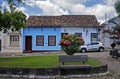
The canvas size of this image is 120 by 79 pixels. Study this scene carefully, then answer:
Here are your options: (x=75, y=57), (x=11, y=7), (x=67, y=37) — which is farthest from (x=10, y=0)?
(x=75, y=57)

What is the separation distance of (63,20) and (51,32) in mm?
3054

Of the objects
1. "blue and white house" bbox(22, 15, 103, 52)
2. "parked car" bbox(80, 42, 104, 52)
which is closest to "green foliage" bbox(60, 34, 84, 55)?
"parked car" bbox(80, 42, 104, 52)

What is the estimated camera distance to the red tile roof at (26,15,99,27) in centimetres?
4625

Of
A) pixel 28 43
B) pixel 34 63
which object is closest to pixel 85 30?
pixel 28 43

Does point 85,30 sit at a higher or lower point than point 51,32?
higher

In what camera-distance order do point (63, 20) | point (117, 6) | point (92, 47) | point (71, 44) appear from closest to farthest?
point (71, 44), point (117, 6), point (92, 47), point (63, 20)

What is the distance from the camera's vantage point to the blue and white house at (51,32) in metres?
45.9

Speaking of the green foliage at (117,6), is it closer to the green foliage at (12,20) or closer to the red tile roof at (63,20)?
the green foliage at (12,20)

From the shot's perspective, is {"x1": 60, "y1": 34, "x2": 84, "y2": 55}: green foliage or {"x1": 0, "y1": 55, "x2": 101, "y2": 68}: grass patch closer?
{"x1": 0, "y1": 55, "x2": 101, "y2": 68}: grass patch

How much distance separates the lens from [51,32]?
151 feet

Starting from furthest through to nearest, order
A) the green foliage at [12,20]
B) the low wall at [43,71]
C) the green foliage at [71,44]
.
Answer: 1. the green foliage at [12,20]
2. the green foliage at [71,44]
3. the low wall at [43,71]

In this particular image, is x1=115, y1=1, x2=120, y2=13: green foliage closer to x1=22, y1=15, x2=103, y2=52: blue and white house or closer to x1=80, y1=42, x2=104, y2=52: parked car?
x1=80, y1=42, x2=104, y2=52: parked car

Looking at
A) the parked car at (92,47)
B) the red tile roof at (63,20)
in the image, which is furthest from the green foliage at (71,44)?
the red tile roof at (63,20)

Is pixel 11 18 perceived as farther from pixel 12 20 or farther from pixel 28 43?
pixel 28 43
